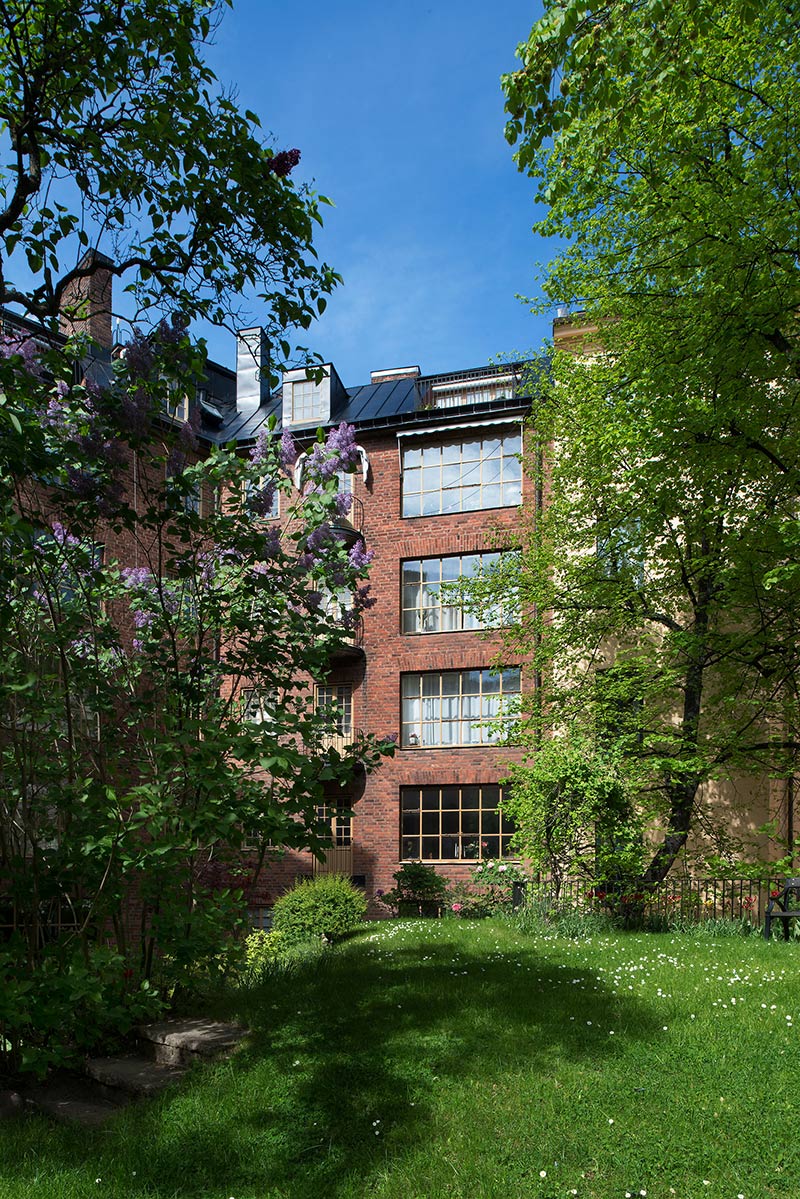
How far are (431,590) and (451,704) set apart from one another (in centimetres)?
330

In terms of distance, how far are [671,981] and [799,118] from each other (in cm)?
801

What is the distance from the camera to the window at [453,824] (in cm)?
2612

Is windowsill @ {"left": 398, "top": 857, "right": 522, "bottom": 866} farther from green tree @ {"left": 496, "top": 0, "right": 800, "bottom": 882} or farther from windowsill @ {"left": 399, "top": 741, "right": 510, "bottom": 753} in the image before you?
green tree @ {"left": 496, "top": 0, "right": 800, "bottom": 882}

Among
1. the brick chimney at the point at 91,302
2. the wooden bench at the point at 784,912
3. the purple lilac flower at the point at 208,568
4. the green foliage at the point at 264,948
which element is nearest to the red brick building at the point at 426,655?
the brick chimney at the point at 91,302

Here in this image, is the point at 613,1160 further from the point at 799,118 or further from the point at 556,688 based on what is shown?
the point at 556,688

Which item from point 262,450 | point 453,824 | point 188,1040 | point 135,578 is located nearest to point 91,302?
point 262,450

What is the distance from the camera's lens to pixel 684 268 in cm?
1013

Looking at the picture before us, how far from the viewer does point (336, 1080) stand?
255 inches

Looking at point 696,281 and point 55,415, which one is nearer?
point 55,415

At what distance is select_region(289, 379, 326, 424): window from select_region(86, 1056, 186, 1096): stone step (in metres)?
26.2

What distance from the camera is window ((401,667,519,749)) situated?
26.5 meters

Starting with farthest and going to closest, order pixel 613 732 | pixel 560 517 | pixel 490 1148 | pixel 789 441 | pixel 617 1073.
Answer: pixel 560 517, pixel 613 732, pixel 789 441, pixel 617 1073, pixel 490 1148

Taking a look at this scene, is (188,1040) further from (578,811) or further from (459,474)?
(459,474)

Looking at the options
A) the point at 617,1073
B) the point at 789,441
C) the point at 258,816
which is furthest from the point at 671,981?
the point at 789,441
